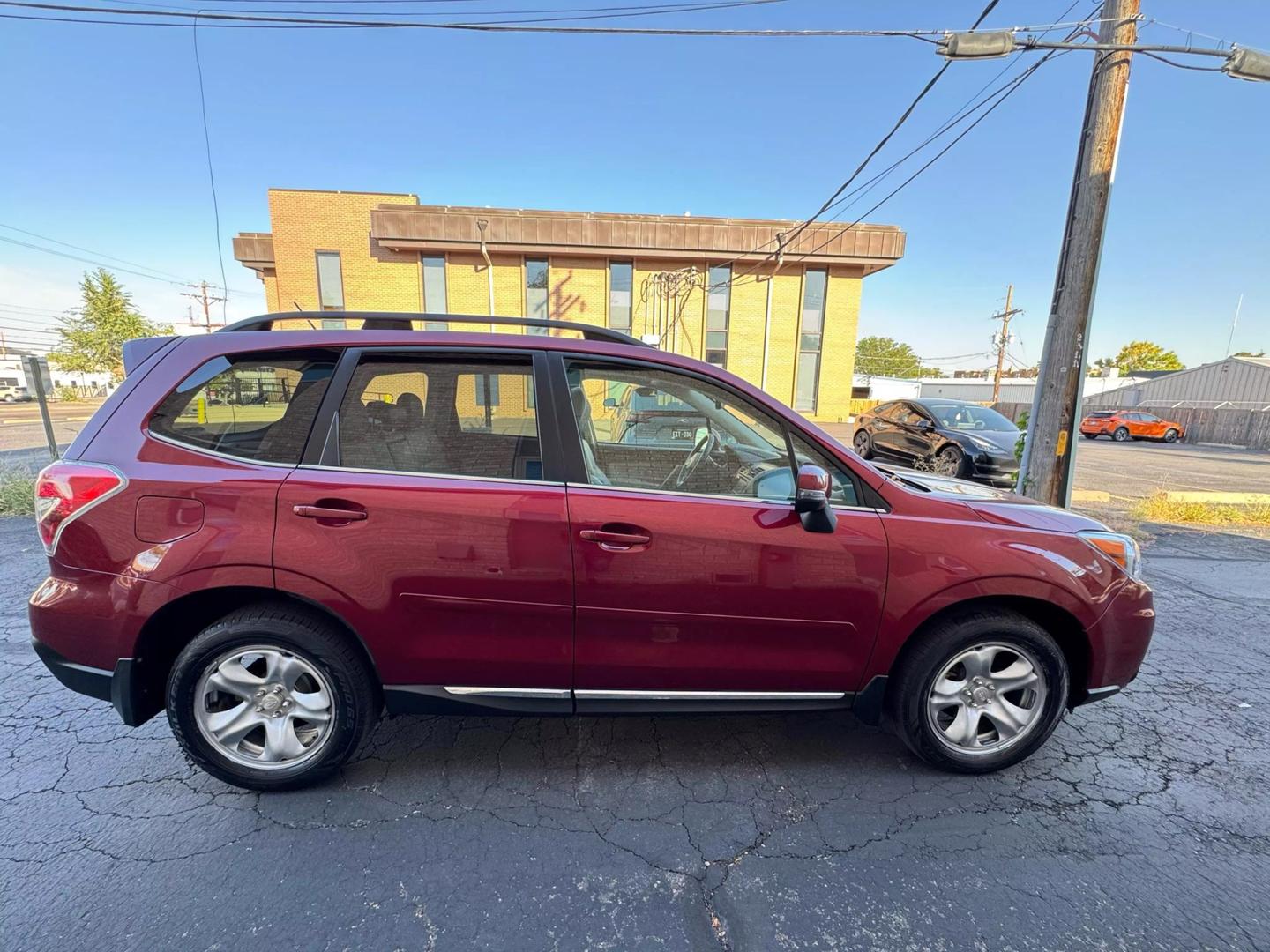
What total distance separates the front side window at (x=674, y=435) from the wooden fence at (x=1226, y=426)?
85.0 ft

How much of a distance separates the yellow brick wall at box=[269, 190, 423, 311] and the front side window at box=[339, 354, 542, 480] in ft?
62.7

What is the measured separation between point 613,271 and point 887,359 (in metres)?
82.6

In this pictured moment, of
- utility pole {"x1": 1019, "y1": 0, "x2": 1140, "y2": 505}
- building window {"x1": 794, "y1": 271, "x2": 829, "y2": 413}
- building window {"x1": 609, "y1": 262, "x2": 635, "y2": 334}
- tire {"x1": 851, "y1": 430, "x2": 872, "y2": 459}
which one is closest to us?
utility pole {"x1": 1019, "y1": 0, "x2": 1140, "y2": 505}

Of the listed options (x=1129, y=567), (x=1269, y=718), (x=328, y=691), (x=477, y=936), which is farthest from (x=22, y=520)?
(x=1269, y=718)

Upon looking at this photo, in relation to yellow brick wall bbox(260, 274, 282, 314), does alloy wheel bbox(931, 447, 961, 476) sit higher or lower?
lower

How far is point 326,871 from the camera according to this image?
6.14ft

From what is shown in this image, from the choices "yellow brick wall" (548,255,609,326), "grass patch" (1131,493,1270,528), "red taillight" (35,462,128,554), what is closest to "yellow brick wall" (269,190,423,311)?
"yellow brick wall" (548,255,609,326)

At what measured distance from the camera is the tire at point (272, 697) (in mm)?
2121

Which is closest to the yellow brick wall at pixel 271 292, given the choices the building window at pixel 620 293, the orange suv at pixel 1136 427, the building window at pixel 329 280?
the building window at pixel 329 280

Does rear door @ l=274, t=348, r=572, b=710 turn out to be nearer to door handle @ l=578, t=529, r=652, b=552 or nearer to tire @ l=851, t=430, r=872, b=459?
door handle @ l=578, t=529, r=652, b=552

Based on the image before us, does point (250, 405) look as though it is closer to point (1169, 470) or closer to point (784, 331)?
point (1169, 470)

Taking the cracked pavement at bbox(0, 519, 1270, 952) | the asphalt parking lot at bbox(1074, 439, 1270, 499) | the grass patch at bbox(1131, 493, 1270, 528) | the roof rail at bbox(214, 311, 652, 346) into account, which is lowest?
the cracked pavement at bbox(0, 519, 1270, 952)

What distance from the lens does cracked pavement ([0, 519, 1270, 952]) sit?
1.70m

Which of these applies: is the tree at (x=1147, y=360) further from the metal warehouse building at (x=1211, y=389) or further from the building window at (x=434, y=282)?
the building window at (x=434, y=282)
